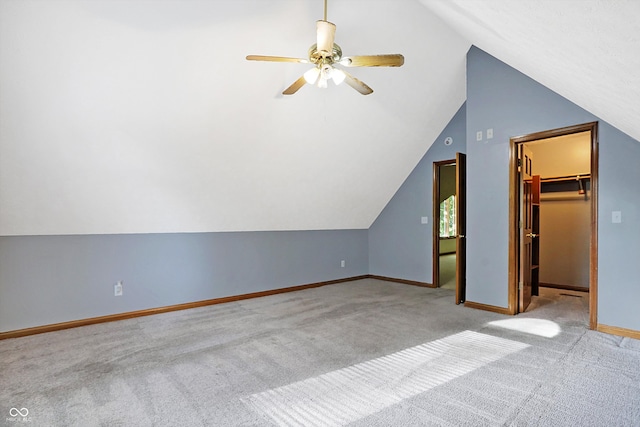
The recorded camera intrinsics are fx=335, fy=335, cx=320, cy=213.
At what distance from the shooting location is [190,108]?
2.97 m

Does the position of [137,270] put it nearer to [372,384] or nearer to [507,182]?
[372,384]

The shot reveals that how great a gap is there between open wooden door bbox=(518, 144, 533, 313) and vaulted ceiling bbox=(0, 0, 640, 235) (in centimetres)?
97

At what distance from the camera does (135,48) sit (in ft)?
8.00

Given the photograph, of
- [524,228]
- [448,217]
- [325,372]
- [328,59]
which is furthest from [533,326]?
[448,217]

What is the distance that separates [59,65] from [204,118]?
109 cm

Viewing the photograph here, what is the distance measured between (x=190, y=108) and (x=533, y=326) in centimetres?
382

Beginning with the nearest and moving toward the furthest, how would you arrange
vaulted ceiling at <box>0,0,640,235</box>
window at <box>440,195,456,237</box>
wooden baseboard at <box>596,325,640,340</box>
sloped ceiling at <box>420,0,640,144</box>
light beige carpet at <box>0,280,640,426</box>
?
sloped ceiling at <box>420,0,640,144</box>
light beige carpet at <box>0,280,640,426</box>
vaulted ceiling at <box>0,0,640,235</box>
wooden baseboard at <box>596,325,640,340</box>
window at <box>440,195,456,237</box>

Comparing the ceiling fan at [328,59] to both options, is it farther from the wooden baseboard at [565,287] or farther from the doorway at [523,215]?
the wooden baseboard at [565,287]

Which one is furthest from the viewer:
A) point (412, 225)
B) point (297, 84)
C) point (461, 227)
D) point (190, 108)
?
point (412, 225)

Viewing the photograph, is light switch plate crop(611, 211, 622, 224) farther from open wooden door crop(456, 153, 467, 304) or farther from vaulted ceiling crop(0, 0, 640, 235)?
open wooden door crop(456, 153, 467, 304)

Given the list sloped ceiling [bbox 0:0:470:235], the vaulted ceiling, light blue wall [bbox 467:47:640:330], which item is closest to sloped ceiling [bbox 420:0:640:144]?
the vaulted ceiling

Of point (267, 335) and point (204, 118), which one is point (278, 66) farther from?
point (267, 335)

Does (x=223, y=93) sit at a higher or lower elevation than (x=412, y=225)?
higher

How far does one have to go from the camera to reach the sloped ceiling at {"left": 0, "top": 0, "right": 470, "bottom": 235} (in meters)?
2.33
